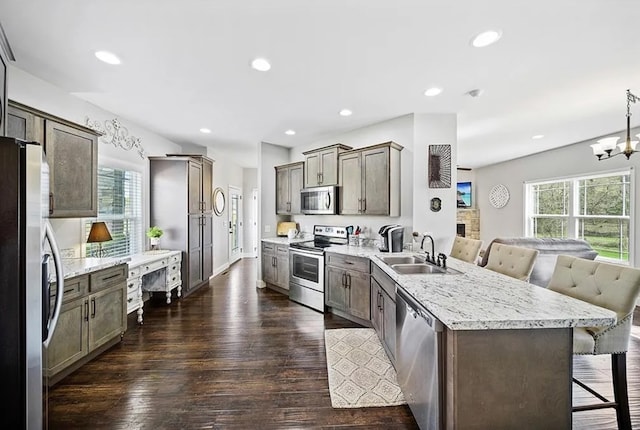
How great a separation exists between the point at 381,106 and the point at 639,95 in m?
2.78

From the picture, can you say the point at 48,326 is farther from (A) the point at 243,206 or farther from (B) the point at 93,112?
(A) the point at 243,206

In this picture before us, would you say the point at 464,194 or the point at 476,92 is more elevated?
the point at 476,92

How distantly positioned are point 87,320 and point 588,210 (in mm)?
7868

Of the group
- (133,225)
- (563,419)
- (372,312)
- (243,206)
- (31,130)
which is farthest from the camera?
(243,206)

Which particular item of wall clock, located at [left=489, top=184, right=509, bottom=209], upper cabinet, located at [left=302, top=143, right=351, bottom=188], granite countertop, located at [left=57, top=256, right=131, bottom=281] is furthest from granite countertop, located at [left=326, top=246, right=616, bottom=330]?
wall clock, located at [left=489, top=184, right=509, bottom=209]

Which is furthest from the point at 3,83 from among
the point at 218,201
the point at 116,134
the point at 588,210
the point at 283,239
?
the point at 588,210

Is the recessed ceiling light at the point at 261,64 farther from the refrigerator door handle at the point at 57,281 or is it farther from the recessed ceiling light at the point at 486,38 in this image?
the refrigerator door handle at the point at 57,281

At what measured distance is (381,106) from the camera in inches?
134

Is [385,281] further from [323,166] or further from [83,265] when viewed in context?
[83,265]

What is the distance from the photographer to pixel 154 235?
411 centimetres

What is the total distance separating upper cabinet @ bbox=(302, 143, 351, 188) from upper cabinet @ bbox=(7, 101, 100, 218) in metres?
2.76

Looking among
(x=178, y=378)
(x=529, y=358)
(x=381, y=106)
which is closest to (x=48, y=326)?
(x=178, y=378)

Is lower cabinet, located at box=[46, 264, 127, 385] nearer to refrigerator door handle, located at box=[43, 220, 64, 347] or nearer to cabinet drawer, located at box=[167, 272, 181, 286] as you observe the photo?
refrigerator door handle, located at box=[43, 220, 64, 347]

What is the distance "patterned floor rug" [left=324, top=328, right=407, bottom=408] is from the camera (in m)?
2.07
